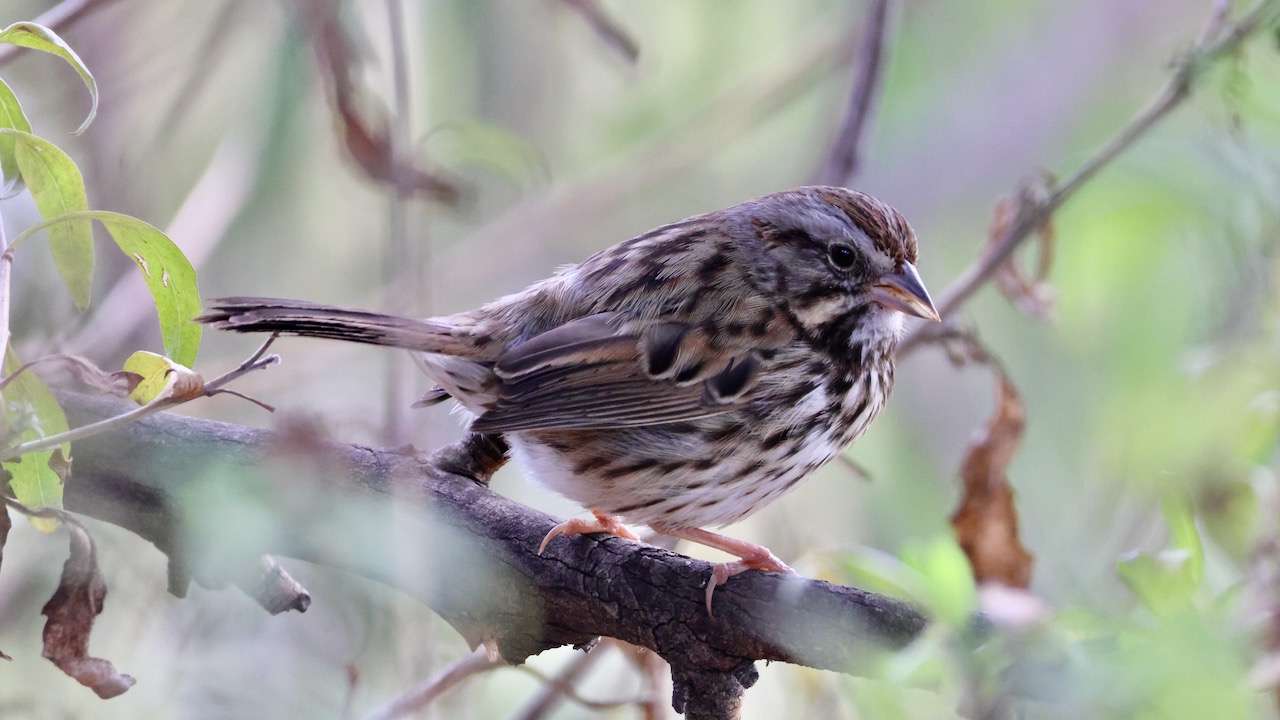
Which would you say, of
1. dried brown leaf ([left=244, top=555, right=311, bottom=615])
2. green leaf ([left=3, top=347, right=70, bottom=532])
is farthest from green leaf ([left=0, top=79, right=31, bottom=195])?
dried brown leaf ([left=244, top=555, right=311, bottom=615])

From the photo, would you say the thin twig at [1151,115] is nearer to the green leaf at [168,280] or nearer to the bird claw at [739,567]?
the bird claw at [739,567]

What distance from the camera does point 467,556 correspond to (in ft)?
7.96

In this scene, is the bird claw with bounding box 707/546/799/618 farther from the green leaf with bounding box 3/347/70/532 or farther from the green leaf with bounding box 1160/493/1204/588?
the green leaf with bounding box 3/347/70/532

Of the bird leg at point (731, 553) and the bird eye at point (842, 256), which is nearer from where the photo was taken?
the bird leg at point (731, 553)

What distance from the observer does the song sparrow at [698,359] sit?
3.12 meters

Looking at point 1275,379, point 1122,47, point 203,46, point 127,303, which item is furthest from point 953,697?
point 1122,47

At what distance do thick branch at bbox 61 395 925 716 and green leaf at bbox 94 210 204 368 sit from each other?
0.85ft

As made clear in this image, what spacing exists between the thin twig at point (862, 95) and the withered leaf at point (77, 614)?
245 cm

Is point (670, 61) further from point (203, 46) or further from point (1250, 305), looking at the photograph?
point (1250, 305)

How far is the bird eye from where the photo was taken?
3.29 meters

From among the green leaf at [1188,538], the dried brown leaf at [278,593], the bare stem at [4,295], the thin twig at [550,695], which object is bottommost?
the thin twig at [550,695]

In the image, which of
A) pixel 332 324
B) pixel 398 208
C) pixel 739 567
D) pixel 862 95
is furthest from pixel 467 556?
pixel 862 95

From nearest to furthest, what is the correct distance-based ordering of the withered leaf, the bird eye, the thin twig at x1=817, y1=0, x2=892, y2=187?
the withered leaf < the bird eye < the thin twig at x1=817, y1=0, x2=892, y2=187

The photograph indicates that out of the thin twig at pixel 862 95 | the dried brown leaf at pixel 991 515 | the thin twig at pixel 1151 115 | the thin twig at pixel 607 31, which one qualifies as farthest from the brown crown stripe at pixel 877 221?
the thin twig at pixel 607 31
